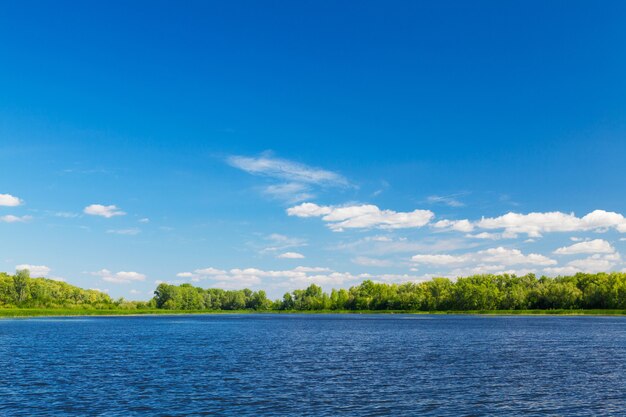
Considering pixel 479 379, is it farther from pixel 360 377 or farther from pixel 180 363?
pixel 180 363

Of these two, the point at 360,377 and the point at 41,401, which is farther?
the point at 360,377

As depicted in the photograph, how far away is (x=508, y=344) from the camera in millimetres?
93062

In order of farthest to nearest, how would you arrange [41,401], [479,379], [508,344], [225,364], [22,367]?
1. [508,344]
2. [225,364]
3. [22,367]
4. [479,379]
5. [41,401]

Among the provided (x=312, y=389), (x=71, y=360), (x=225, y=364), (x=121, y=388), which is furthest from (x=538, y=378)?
(x=71, y=360)

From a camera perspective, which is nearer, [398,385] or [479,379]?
[398,385]

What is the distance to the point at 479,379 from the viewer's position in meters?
53.6

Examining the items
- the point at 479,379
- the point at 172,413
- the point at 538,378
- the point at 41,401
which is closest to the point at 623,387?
the point at 538,378

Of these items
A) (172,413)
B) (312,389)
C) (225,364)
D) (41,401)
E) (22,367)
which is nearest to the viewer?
(172,413)

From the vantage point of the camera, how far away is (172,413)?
38156mm

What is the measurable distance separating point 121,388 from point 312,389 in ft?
53.0

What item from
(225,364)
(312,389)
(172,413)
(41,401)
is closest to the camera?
(172,413)

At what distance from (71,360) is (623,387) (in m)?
59.5

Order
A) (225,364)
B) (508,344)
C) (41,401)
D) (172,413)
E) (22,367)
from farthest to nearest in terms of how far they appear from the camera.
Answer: (508,344) → (225,364) → (22,367) → (41,401) → (172,413)

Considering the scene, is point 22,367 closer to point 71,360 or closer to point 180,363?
point 71,360
